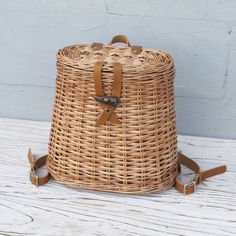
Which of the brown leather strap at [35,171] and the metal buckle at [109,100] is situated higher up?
the metal buckle at [109,100]

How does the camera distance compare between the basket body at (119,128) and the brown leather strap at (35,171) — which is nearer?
the basket body at (119,128)

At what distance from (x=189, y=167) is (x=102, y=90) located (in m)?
0.39

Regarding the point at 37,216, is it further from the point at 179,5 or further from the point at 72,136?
the point at 179,5

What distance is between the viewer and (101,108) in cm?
101

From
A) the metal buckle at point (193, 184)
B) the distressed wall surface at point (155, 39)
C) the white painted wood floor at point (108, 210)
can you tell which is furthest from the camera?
the distressed wall surface at point (155, 39)

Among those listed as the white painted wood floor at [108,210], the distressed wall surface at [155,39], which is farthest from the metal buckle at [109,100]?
the distressed wall surface at [155,39]

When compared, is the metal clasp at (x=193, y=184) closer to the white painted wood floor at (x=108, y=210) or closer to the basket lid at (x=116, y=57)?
the white painted wood floor at (x=108, y=210)

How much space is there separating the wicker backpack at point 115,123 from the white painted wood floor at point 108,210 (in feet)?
0.12

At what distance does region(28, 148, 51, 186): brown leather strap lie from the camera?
112cm

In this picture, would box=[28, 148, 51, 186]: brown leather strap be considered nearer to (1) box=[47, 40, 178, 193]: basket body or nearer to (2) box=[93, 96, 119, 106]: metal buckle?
(1) box=[47, 40, 178, 193]: basket body

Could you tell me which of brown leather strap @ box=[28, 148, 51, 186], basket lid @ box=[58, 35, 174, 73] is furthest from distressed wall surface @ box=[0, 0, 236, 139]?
brown leather strap @ box=[28, 148, 51, 186]

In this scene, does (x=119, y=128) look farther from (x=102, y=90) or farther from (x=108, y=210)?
(x=108, y=210)

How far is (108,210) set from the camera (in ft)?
3.37

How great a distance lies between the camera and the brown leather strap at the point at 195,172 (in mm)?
1098
